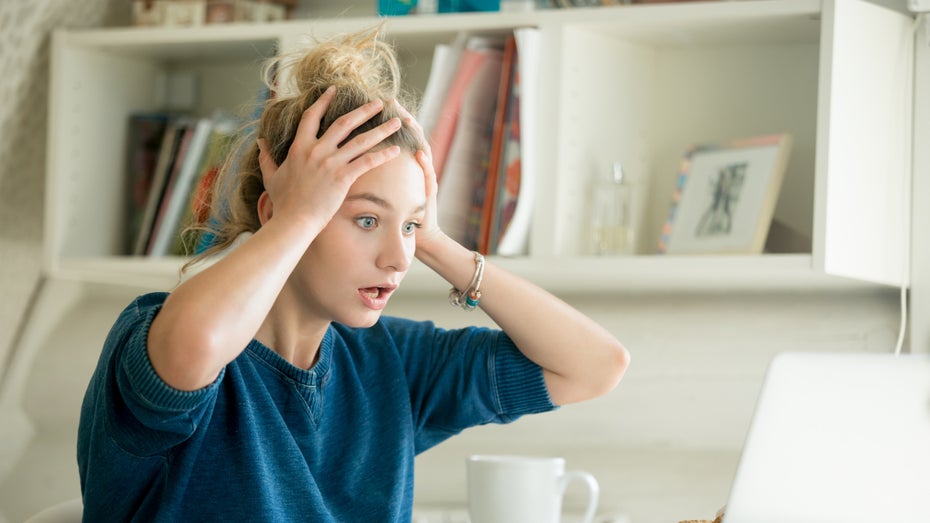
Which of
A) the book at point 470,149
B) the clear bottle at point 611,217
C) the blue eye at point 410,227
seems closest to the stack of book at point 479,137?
the book at point 470,149

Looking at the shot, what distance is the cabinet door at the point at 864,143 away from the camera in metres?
1.55

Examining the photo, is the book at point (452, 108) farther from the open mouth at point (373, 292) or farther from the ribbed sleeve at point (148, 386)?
the ribbed sleeve at point (148, 386)

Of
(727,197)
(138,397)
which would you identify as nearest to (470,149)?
(727,197)

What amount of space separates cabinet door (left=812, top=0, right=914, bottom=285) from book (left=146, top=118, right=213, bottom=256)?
107 cm

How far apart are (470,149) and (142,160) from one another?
2.38ft

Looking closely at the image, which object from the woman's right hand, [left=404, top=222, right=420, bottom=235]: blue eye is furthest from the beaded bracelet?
the woman's right hand

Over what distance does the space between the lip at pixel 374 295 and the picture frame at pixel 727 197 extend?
72cm

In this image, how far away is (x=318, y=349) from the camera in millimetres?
1287

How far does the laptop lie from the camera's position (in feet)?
2.70

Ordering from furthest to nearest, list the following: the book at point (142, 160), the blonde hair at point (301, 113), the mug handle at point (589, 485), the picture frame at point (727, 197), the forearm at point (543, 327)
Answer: the book at point (142, 160)
the picture frame at point (727, 197)
the mug handle at point (589, 485)
the forearm at point (543, 327)
the blonde hair at point (301, 113)

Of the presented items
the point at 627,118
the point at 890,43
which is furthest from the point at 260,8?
the point at 890,43

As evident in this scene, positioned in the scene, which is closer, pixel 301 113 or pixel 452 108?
pixel 301 113

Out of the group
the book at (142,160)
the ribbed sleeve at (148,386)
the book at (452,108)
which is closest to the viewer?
the ribbed sleeve at (148,386)

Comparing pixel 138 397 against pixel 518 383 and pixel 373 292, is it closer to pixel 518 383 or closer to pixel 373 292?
pixel 373 292
